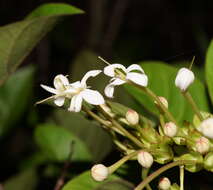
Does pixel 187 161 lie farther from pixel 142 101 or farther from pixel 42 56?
pixel 42 56

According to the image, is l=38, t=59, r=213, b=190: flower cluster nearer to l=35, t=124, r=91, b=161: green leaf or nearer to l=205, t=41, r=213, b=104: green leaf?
l=205, t=41, r=213, b=104: green leaf

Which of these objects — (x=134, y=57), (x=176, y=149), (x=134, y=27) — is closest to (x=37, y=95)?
(x=176, y=149)

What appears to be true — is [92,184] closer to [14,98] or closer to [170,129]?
[170,129]

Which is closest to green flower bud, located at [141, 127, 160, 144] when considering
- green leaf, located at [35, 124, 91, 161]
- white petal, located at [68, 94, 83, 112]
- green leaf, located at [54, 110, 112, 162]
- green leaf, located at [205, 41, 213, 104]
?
white petal, located at [68, 94, 83, 112]

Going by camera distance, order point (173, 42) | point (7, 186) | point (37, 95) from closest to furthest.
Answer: point (7, 186) < point (37, 95) < point (173, 42)

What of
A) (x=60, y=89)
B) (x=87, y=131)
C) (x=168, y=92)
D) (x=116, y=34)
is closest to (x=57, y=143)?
(x=87, y=131)

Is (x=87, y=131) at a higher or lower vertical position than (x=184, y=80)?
lower
